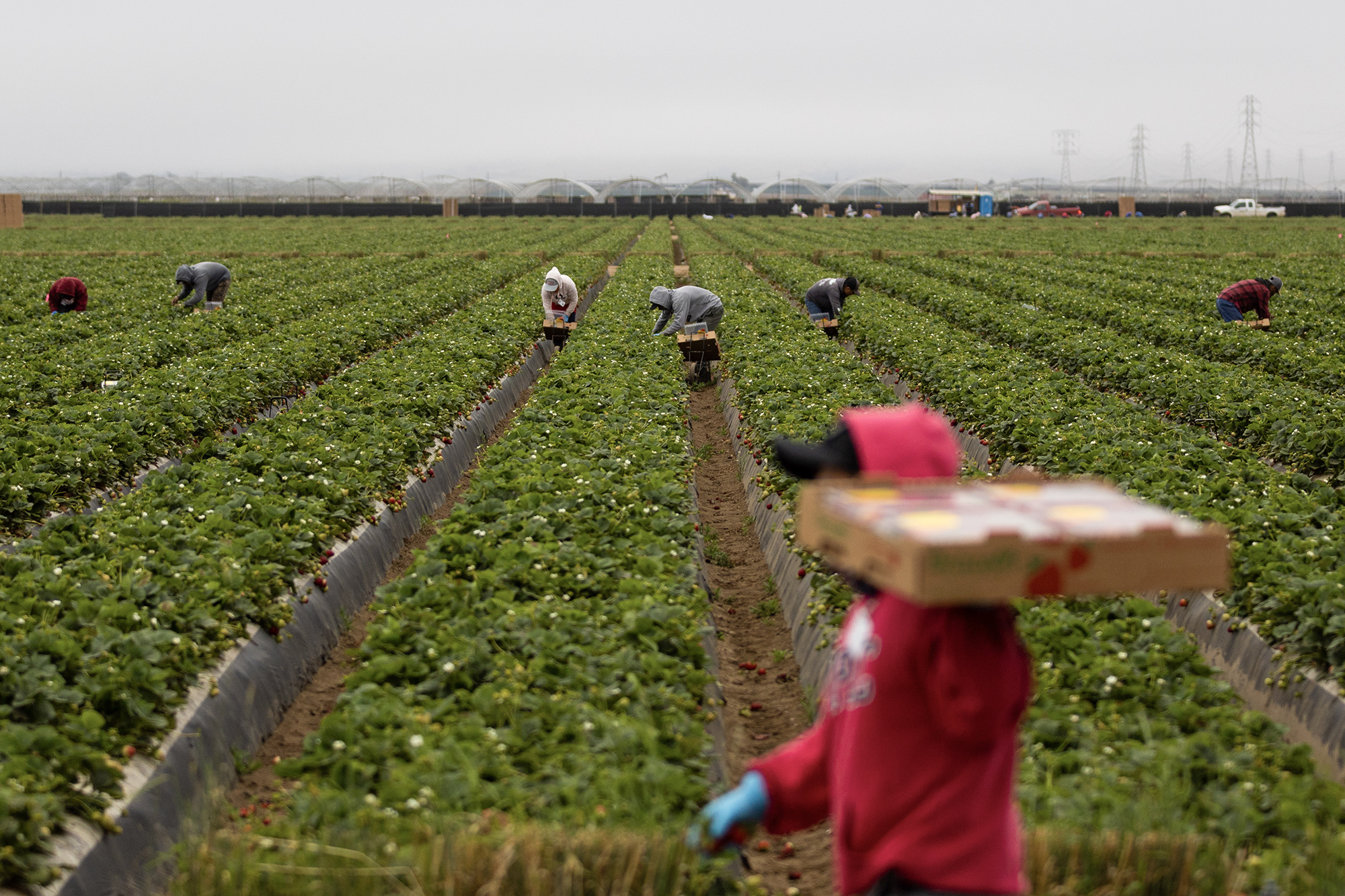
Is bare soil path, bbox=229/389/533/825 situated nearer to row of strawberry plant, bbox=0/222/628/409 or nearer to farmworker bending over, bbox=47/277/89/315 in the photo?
row of strawberry plant, bbox=0/222/628/409

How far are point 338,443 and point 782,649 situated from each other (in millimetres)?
4682

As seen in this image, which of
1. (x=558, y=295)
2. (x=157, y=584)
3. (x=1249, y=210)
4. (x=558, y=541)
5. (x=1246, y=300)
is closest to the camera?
(x=157, y=584)

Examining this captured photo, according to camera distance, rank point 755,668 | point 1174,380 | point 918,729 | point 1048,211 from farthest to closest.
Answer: point 1048,211
point 1174,380
point 755,668
point 918,729

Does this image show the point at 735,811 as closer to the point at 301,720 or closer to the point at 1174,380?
the point at 301,720

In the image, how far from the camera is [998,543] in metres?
2.44

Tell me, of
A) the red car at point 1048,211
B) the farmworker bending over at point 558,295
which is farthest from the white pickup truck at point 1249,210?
the farmworker bending over at point 558,295

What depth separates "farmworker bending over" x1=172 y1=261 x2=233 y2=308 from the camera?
21.4 metres

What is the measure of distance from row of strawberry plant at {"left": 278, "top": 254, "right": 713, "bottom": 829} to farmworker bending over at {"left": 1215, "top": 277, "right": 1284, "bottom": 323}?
14740 millimetres

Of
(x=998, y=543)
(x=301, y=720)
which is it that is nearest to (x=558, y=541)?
(x=301, y=720)

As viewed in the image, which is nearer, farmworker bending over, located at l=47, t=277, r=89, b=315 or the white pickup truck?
farmworker bending over, located at l=47, t=277, r=89, b=315

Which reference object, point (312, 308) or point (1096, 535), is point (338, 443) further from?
point (312, 308)

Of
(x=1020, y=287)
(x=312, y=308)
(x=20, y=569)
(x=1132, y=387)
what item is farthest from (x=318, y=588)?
(x=1020, y=287)

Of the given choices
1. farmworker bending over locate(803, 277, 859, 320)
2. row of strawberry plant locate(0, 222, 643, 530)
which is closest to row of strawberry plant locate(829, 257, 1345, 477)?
farmworker bending over locate(803, 277, 859, 320)

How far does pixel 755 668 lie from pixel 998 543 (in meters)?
5.22
